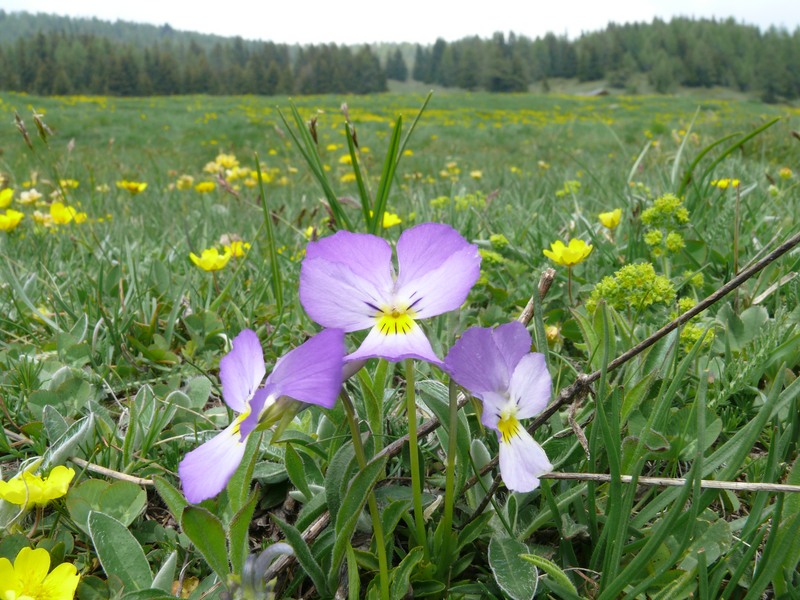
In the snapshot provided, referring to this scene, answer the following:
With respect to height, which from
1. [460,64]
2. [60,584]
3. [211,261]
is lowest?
[60,584]

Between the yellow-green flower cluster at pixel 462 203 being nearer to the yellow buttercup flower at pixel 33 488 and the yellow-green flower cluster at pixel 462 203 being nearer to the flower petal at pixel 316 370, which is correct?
the yellow buttercup flower at pixel 33 488

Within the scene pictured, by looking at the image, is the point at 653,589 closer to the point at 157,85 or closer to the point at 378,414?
the point at 378,414

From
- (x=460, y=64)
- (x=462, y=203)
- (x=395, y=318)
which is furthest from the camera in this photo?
(x=460, y=64)

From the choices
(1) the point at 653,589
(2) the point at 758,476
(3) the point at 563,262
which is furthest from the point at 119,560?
(3) the point at 563,262

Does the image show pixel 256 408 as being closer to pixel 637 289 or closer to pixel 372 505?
pixel 372 505

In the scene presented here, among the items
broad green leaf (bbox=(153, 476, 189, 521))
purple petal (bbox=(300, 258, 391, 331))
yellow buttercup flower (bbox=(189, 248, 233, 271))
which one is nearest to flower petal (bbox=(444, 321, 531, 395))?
purple petal (bbox=(300, 258, 391, 331))

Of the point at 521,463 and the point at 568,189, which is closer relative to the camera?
the point at 521,463

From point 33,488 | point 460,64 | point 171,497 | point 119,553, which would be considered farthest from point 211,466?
point 460,64
